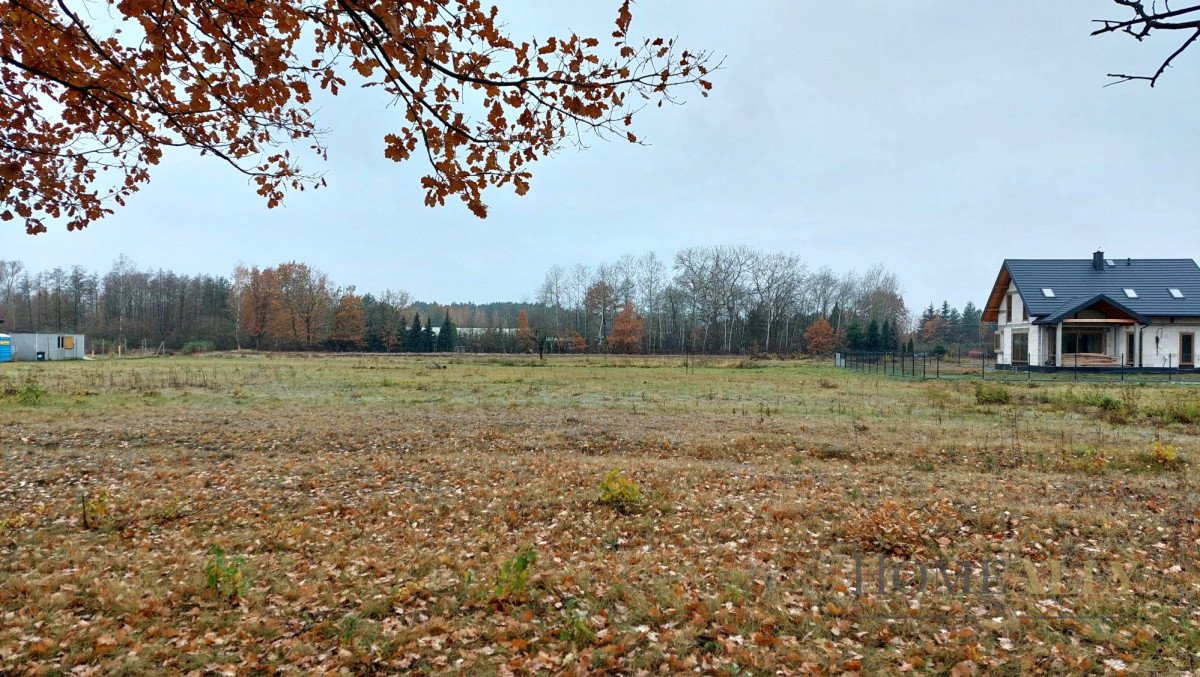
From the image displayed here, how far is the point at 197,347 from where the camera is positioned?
198 feet


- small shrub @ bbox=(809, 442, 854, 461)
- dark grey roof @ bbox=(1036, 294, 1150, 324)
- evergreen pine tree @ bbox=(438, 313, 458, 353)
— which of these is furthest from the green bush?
dark grey roof @ bbox=(1036, 294, 1150, 324)

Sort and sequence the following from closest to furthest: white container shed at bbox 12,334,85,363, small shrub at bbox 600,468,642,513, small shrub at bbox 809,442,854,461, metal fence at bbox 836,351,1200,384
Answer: small shrub at bbox 600,468,642,513 < small shrub at bbox 809,442,854,461 < metal fence at bbox 836,351,1200,384 < white container shed at bbox 12,334,85,363

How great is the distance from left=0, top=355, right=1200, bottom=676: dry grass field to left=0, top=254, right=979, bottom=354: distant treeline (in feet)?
159

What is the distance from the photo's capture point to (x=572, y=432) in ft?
42.0

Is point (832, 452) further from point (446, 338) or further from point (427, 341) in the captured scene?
point (427, 341)

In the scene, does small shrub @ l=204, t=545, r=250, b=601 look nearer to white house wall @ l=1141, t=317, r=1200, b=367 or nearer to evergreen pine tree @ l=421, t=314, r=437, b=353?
white house wall @ l=1141, t=317, r=1200, b=367

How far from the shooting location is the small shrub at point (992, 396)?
1777 centimetres

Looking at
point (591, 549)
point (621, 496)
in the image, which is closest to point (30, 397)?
point (621, 496)

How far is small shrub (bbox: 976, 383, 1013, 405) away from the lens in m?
17.8

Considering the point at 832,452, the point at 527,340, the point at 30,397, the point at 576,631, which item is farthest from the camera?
the point at 527,340

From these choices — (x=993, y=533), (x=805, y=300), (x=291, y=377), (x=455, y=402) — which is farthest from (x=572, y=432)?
(x=805, y=300)

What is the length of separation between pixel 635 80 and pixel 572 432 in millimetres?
9723

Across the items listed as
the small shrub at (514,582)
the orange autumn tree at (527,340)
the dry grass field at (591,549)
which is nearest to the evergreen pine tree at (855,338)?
the orange autumn tree at (527,340)

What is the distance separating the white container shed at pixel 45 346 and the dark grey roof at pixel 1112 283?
68001 millimetres
